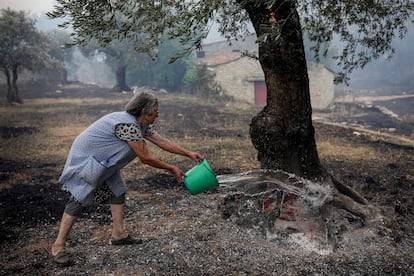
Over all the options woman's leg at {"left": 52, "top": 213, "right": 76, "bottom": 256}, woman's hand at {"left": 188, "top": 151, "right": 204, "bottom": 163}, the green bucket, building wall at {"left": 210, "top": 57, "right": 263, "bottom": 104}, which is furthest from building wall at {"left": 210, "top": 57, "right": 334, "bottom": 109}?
woman's leg at {"left": 52, "top": 213, "right": 76, "bottom": 256}

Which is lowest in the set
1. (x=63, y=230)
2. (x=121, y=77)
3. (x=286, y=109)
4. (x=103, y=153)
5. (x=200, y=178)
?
(x=63, y=230)

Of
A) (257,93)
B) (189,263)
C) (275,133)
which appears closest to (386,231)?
(275,133)

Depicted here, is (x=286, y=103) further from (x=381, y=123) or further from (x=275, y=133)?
(x=381, y=123)

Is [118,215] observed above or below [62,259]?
above

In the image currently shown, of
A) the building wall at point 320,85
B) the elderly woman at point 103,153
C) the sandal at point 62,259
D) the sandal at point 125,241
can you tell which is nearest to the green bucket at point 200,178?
the elderly woman at point 103,153

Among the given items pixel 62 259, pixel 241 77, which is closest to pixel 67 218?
pixel 62 259

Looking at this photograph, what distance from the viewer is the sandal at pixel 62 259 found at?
4074 mm

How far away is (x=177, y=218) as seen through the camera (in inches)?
218

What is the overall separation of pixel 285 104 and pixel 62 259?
344cm

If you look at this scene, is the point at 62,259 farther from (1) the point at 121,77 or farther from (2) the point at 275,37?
(1) the point at 121,77

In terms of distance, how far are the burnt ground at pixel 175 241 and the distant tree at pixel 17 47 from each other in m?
16.7

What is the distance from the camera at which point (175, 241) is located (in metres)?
4.70

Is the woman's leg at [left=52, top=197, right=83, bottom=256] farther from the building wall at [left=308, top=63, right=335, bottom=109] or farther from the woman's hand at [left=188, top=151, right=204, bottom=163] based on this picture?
the building wall at [left=308, top=63, right=335, bottom=109]

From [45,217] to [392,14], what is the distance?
Result: 6682 millimetres
